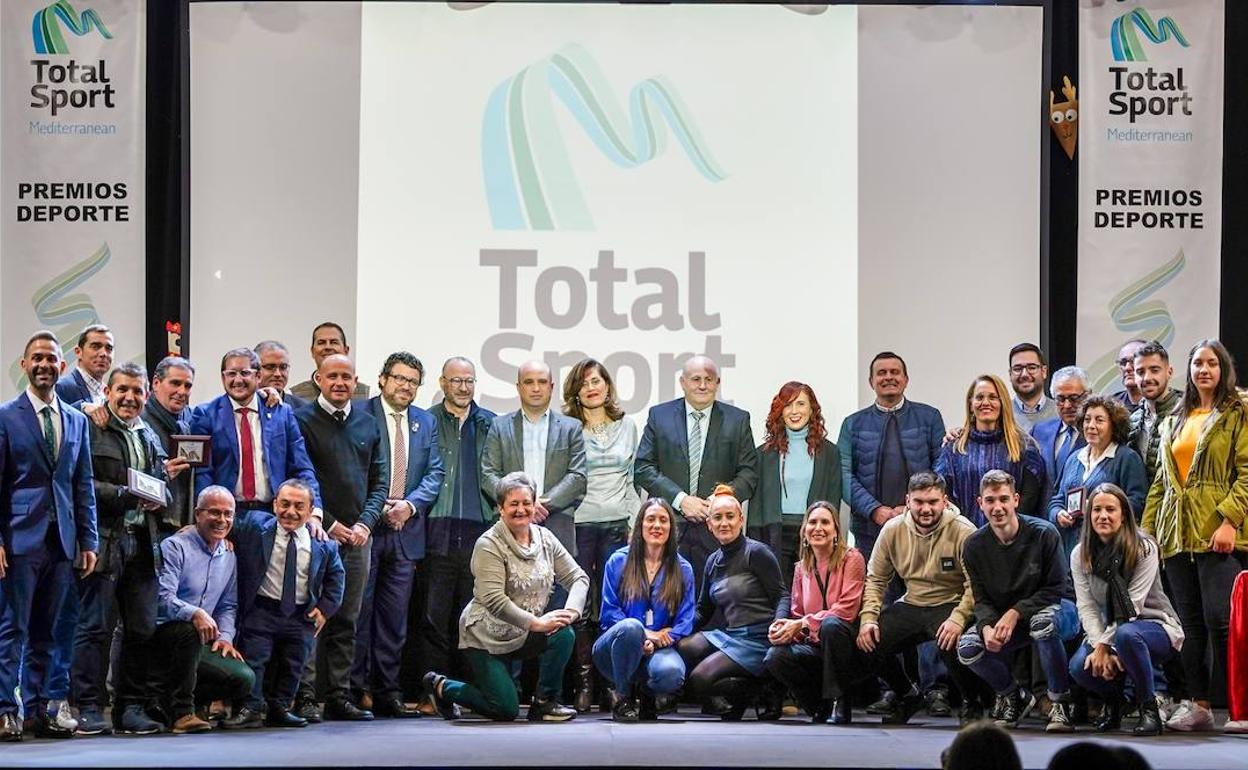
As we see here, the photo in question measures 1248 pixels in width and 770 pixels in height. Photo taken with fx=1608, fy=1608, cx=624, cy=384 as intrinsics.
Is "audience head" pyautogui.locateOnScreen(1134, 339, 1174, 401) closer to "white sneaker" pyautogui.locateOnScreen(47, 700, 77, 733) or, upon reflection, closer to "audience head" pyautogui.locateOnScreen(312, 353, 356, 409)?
"audience head" pyautogui.locateOnScreen(312, 353, 356, 409)

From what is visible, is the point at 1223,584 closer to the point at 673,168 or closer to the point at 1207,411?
the point at 1207,411

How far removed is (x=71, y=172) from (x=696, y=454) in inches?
129

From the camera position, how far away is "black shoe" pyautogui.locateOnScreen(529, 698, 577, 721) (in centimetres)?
635

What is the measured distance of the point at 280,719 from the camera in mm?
6055

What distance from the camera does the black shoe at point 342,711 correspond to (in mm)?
6363

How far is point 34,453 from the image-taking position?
555 centimetres

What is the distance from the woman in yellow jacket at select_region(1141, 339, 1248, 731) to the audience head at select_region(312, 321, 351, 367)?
346cm

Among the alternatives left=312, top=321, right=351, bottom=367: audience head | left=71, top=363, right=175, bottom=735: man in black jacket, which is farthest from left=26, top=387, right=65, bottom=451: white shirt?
left=312, top=321, right=351, bottom=367: audience head

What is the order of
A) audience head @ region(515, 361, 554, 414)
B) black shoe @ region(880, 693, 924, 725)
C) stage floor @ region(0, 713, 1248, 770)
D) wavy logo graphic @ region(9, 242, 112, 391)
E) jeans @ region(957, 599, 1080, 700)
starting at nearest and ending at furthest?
stage floor @ region(0, 713, 1248, 770) < jeans @ region(957, 599, 1080, 700) < black shoe @ region(880, 693, 924, 725) < audience head @ region(515, 361, 554, 414) < wavy logo graphic @ region(9, 242, 112, 391)

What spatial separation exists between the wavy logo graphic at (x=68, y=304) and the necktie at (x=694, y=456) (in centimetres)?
290

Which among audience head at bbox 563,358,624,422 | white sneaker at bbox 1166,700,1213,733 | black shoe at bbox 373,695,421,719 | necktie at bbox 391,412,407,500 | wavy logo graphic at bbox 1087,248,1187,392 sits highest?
wavy logo graphic at bbox 1087,248,1187,392

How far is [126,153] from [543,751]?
13.0 feet

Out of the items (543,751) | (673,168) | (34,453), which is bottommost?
(543,751)

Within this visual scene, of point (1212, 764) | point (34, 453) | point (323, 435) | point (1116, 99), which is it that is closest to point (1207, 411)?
point (1212, 764)
